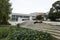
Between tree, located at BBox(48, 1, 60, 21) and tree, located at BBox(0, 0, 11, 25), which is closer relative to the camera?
tree, located at BBox(48, 1, 60, 21)

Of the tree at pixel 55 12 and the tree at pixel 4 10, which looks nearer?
the tree at pixel 55 12

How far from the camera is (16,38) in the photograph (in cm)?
636

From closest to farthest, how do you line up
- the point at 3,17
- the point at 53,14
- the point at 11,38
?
the point at 11,38, the point at 53,14, the point at 3,17

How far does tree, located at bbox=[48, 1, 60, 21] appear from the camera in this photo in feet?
56.0

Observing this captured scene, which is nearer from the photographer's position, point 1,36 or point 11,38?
point 11,38

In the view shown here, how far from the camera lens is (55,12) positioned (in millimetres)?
17859

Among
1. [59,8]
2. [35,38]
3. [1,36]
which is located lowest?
[1,36]

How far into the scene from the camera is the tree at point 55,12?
1708 centimetres

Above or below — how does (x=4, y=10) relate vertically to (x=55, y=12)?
above

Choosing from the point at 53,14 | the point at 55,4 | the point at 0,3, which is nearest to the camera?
the point at 53,14

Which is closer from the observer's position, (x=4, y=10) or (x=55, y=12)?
(x=55, y=12)

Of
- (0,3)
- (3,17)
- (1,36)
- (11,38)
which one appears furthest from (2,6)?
(11,38)

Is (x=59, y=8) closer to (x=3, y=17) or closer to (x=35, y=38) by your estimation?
(x=3, y=17)

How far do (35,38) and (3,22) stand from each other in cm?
2130
